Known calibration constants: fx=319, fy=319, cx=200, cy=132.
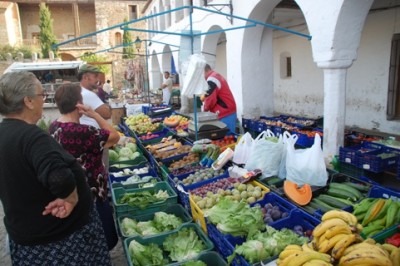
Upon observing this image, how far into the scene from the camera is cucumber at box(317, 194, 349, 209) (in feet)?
9.14

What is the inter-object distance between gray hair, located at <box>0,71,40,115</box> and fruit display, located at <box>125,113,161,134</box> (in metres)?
5.06

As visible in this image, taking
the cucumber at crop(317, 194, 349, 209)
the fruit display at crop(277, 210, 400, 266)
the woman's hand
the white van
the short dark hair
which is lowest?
the cucumber at crop(317, 194, 349, 209)

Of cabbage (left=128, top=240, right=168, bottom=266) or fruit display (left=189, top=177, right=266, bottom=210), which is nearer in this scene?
cabbage (left=128, top=240, right=168, bottom=266)

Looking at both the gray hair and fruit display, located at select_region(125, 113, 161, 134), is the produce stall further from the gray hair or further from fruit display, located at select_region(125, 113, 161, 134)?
fruit display, located at select_region(125, 113, 161, 134)

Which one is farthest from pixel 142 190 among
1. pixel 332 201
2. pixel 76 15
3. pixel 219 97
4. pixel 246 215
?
pixel 76 15

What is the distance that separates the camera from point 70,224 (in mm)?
2004

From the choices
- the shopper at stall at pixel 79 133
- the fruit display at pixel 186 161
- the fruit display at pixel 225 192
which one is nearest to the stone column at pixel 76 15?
the fruit display at pixel 186 161

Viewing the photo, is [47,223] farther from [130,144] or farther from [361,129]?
[361,129]

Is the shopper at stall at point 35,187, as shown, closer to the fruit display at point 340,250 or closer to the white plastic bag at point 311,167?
the fruit display at point 340,250

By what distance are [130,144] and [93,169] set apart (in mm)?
3035

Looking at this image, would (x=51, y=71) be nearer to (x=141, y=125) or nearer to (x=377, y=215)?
(x=141, y=125)

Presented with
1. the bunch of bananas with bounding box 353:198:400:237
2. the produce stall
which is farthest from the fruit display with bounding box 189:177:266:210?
the bunch of bananas with bounding box 353:198:400:237

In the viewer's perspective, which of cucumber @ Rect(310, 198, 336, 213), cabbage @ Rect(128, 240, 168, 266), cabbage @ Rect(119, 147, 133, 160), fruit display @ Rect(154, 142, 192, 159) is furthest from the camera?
cabbage @ Rect(119, 147, 133, 160)

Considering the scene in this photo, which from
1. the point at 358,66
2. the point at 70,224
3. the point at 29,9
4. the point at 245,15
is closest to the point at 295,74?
the point at 358,66
